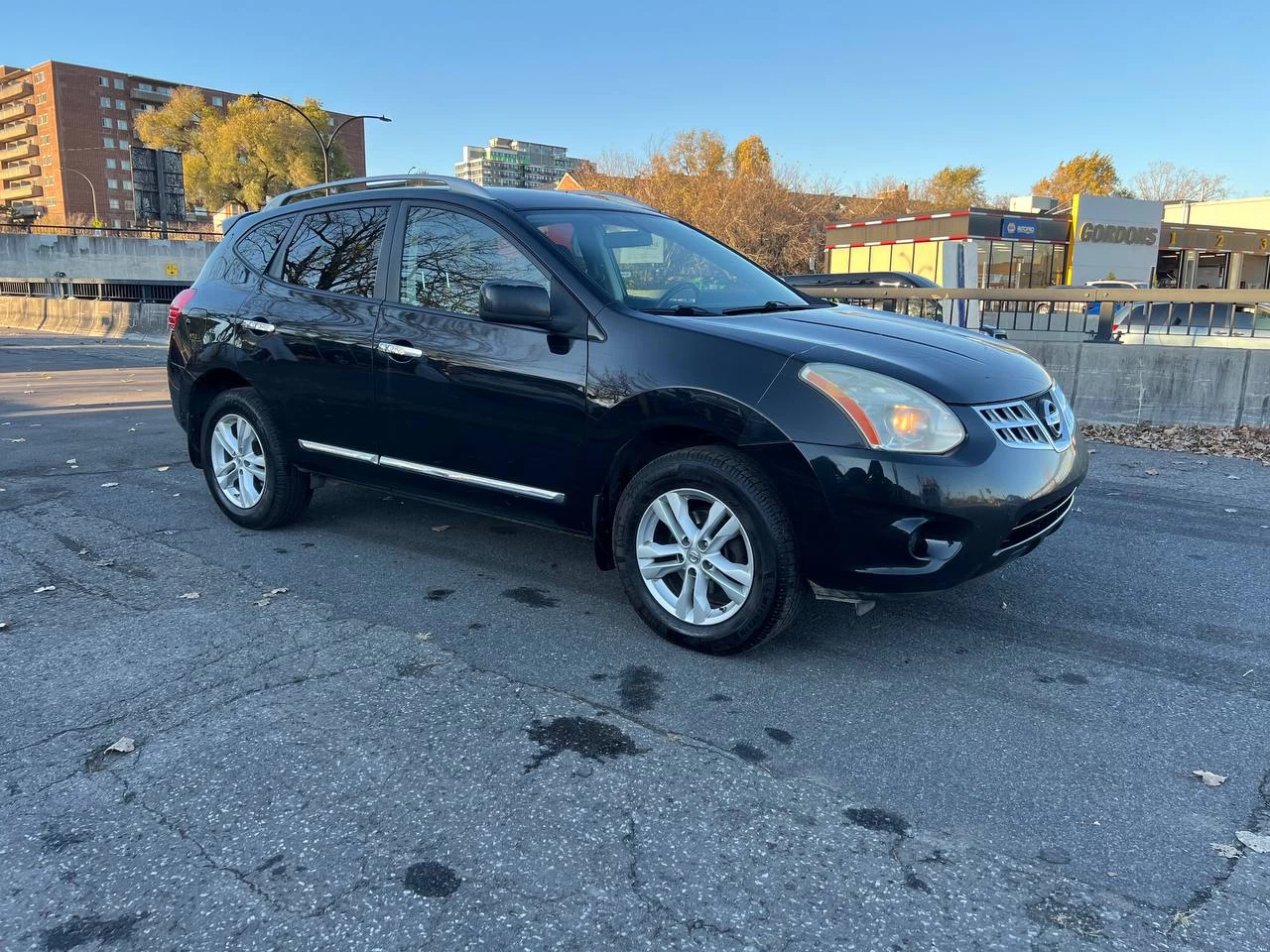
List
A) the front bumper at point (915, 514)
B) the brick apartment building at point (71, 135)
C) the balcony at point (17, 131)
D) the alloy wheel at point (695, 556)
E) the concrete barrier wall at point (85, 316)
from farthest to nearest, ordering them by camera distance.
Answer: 1. the balcony at point (17, 131)
2. the brick apartment building at point (71, 135)
3. the concrete barrier wall at point (85, 316)
4. the alloy wheel at point (695, 556)
5. the front bumper at point (915, 514)


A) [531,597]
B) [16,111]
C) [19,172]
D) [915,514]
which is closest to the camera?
[915,514]

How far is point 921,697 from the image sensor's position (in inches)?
128

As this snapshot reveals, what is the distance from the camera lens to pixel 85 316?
2434 cm

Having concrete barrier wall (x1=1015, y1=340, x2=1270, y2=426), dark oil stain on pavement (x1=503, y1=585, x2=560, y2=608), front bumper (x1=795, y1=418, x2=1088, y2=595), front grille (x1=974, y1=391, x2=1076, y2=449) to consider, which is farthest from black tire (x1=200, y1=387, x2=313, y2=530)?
concrete barrier wall (x1=1015, y1=340, x2=1270, y2=426)

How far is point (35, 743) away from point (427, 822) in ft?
4.66

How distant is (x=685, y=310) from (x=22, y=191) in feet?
475

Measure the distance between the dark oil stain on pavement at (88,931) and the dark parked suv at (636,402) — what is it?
2.07 metres

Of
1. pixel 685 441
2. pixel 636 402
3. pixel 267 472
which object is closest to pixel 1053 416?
pixel 685 441

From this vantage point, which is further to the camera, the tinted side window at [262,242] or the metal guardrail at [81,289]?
the metal guardrail at [81,289]

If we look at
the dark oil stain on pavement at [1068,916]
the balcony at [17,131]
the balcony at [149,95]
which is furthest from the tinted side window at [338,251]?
the balcony at [17,131]

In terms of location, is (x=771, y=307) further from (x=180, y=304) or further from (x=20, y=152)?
(x=20, y=152)

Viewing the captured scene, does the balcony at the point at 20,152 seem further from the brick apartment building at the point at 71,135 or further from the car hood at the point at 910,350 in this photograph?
the car hood at the point at 910,350

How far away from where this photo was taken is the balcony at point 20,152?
379 feet

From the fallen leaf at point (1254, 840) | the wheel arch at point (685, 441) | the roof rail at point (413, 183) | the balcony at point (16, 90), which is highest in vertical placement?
the balcony at point (16, 90)
